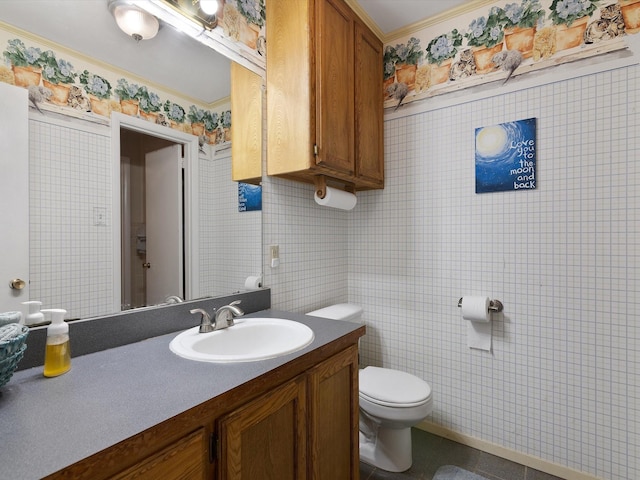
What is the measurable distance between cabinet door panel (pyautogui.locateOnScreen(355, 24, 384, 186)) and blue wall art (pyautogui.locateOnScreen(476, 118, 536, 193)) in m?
0.59

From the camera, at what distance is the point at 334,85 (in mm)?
1640

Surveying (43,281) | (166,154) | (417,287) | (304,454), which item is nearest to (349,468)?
(304,454)

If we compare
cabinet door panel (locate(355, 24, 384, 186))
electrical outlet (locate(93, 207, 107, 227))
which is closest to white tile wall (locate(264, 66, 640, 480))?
cabinet door panel (locate(355, 24, 384, 186))

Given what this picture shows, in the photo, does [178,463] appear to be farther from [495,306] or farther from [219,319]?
[495,306]

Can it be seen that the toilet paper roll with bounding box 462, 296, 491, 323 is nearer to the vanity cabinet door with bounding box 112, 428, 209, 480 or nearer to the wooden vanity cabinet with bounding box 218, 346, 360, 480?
the wooden vanity cabinet with bounding box 218, 346, 360, 480

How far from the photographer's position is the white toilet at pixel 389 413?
1533mm

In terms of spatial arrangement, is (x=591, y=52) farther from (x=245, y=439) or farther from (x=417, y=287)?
(x=245, y=439)

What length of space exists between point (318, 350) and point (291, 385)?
0.15 m

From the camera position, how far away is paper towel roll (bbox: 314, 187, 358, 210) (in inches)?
69.7

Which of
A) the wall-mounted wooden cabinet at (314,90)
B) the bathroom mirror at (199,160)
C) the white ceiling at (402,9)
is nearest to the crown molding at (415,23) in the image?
the white ceiling at (402,9)

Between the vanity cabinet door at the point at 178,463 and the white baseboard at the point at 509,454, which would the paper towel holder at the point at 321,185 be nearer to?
the vanity cabinet door at the point at 178,463

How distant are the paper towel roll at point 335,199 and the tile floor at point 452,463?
1447 millimetres

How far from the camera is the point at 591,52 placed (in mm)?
1529

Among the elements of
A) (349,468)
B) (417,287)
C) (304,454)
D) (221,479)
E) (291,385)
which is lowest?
(349,468)
